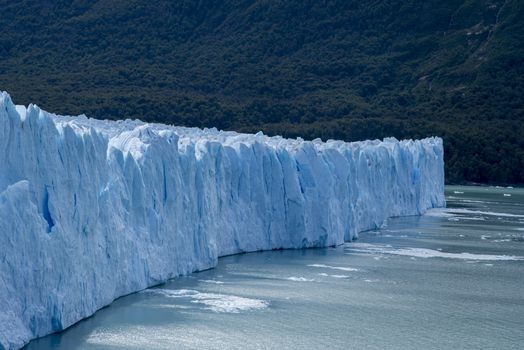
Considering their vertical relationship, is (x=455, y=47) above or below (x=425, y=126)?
above

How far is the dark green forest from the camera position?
49.7m

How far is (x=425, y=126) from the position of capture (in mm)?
50781

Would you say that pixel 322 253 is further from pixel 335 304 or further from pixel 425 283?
pixel 335 304

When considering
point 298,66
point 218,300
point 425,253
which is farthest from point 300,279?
point 298,66

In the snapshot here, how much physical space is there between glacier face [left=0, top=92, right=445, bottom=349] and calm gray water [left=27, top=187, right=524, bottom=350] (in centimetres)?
43

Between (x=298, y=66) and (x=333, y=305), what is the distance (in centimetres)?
4641

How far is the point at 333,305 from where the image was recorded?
15000 mm

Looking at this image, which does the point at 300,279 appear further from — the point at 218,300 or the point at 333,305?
Result: the point at 218,300

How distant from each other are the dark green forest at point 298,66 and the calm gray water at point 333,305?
2727cm

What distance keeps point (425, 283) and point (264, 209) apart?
153 inches

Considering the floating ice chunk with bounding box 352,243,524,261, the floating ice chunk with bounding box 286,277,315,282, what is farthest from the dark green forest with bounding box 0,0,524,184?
the floating ice chunk with bounding box 286,277,315,282

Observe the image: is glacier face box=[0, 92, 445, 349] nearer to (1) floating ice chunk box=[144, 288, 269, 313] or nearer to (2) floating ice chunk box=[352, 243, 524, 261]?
(1) floating ice chunk box=[144, 288, 269, 313]

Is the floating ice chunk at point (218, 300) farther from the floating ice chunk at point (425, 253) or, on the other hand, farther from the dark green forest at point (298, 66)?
the dark green forest at point (298, 66)

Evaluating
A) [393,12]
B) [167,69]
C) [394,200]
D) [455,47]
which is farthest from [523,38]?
[394,200]
